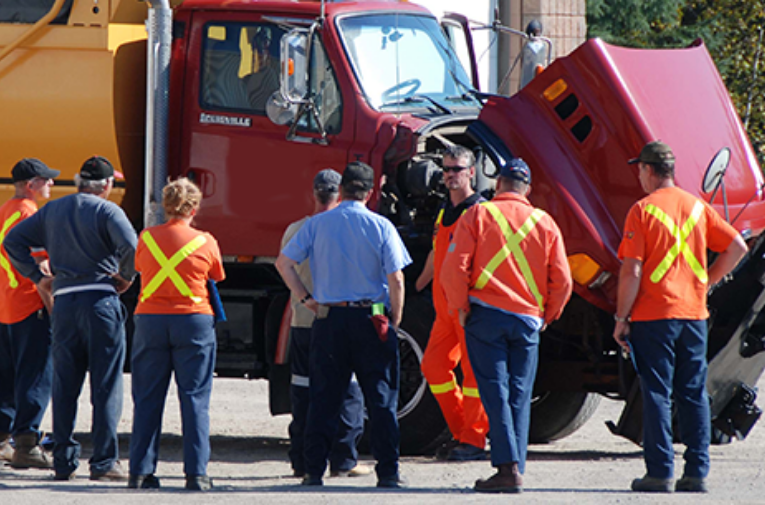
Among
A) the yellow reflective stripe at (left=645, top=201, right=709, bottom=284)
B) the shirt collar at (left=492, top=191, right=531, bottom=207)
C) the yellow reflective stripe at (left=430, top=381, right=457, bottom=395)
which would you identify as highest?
the shirt collar at (left=492, top=191, right=531, bottom=207)

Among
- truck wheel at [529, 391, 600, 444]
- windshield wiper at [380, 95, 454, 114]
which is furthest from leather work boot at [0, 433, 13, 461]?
truck wheel at [529, 391, 600, 444]

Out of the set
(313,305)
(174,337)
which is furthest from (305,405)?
(174,337)

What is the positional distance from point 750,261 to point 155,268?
3.53 meters

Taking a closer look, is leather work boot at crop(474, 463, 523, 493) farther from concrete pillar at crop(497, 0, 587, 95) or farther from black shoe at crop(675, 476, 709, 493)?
concrete pillar at crop(497, 0, 587, 95)

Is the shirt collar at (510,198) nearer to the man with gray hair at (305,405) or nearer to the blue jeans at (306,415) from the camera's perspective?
the man with gray hair at (305,405)

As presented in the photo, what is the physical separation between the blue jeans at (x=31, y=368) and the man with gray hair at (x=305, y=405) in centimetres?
149

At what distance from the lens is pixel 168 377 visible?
701 centimetres

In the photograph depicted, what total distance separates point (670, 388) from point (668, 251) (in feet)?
2.27

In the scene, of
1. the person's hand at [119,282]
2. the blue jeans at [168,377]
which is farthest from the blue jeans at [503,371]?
the person's hand at [119,282]

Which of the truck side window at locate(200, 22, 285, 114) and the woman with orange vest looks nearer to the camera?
the woman with orange vest

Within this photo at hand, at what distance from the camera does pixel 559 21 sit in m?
18.0

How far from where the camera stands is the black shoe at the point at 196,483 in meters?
6.91

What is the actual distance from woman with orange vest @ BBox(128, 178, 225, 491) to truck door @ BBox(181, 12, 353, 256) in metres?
1.61

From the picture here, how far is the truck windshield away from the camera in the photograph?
28.1 ft
